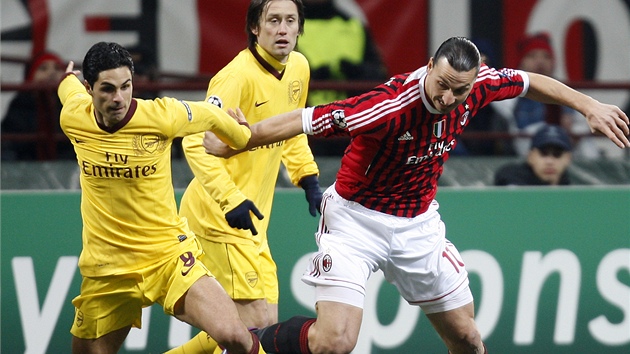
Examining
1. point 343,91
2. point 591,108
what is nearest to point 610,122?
point 591,108

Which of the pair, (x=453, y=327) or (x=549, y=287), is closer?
(x=453, y=327)

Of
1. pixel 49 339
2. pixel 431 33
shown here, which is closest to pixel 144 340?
pixel 49 339

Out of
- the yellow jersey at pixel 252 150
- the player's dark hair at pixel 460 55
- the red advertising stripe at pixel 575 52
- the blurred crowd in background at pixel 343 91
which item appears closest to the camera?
the player's dark hair at pixel 460 55

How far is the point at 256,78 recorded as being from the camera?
6676 millimetres

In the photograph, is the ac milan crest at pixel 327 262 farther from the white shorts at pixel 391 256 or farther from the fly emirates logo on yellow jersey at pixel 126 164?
the fly emirates logo on yellow jersey at pixel 126 164

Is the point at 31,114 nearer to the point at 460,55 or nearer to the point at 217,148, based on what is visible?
the point at 217,148

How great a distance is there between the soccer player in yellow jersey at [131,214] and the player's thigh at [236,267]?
17.2 inches

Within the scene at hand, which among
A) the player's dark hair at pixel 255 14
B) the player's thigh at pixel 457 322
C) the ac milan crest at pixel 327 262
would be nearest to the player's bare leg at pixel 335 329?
the ac milan crest at pixel 327 262

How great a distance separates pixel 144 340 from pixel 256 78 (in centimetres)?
204

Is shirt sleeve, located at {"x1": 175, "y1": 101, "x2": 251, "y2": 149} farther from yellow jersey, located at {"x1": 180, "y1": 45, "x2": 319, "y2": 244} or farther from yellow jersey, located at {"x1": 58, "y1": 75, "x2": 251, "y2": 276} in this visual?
yellow jersey, located at {"x1": 180, "y1": 45, "x2": 319, "y2": 244}

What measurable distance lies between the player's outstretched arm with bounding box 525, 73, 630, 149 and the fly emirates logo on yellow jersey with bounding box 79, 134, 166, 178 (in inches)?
75.5

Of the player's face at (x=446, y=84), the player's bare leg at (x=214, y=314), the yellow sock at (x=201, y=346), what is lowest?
the yellow sock at (x=201, y=346)

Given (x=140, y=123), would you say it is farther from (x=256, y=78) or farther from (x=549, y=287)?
(x=549, y=287)

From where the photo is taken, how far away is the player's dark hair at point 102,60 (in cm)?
587
